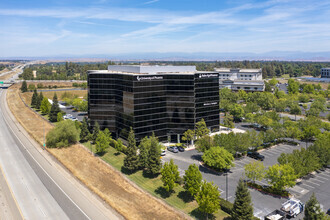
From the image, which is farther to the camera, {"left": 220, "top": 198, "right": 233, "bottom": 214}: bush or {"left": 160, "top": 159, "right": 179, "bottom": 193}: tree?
{"left": 160, "top": 159, "right": 179, "bottom": 193}: tree

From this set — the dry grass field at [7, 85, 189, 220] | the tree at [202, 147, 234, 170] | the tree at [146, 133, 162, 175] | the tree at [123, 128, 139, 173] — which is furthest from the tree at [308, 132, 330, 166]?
the tree at [123, 128, 139, 173]

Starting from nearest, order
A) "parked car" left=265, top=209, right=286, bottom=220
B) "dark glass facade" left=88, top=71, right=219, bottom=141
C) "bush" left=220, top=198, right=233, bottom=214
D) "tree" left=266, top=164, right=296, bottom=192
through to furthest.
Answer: "parked car" left=265, top=209, right=286, bottom=220
"bush" left=220, top=198, right=233, bottom=214
"tree" left=266, top=164, right=296, bottom=192
"dark glass facade" left=88, top=71, right=219, bottom=141

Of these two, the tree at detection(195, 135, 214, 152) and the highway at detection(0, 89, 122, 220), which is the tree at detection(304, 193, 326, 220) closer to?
the highway at detection(0, 89, 122, 220)

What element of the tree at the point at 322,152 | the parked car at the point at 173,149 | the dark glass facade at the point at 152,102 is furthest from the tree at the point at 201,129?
the tree at the point at 322,152

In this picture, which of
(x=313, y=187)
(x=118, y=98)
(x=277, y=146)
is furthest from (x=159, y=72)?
(x=313, y=187)

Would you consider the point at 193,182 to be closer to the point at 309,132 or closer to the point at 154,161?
the point at 154,161

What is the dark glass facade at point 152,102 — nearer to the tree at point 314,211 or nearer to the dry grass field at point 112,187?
the dry grass field at point 112,187

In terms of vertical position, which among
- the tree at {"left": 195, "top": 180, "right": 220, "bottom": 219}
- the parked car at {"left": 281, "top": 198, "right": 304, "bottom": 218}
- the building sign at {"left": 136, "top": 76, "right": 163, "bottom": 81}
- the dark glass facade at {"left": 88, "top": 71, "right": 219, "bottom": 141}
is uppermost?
the building sign at {"left": 136, "top": 76, "right": 163, "bottom": 81}
